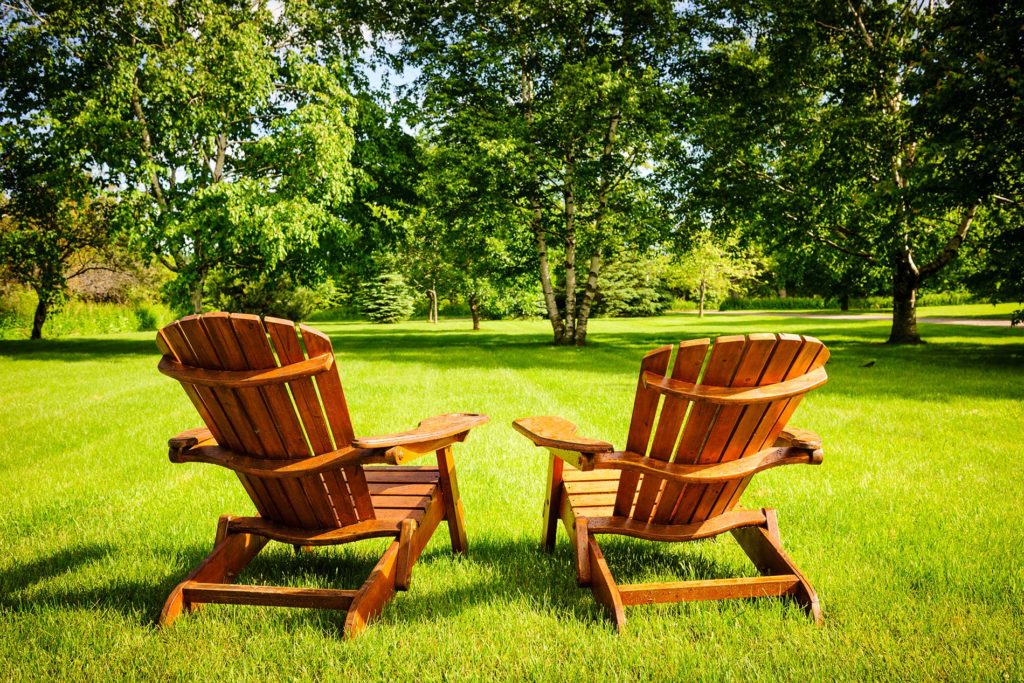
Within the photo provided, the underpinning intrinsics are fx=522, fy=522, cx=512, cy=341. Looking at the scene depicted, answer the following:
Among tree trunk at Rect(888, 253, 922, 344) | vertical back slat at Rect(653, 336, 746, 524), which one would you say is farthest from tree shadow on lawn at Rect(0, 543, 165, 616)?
tree trunk at Rect(888, 253, 922, 344)

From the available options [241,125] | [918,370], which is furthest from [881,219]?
[241,125]

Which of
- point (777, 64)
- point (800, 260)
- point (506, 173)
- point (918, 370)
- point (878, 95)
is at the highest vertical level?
point (777, 64)

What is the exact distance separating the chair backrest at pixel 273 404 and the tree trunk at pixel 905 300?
17596mm

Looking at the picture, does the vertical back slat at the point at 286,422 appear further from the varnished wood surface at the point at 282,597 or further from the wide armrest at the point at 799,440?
the wide armrest at the point at 799,440

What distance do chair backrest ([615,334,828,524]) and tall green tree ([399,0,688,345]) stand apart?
12912 millimetres

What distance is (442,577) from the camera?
8.86 ft

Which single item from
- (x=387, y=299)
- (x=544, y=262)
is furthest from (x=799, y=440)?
(x=387, y=299)

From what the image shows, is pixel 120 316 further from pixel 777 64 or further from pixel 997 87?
pixel 997 87

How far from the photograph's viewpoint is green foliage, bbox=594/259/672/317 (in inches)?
1698

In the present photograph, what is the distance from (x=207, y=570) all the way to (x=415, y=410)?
4.61m

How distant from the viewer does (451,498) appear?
2.86 meters

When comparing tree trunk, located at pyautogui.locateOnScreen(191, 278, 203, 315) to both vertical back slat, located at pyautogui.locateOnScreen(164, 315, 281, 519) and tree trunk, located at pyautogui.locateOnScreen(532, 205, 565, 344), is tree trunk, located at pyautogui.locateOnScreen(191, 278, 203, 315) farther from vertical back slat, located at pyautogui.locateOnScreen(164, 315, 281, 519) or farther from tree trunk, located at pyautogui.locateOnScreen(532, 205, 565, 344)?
vertical back slat, located at pyautogui.locateOnScreen(164, 315, 281, 519)

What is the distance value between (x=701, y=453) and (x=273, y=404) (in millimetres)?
1726

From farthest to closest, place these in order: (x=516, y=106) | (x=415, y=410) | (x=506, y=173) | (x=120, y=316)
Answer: (x=120, y=316) < (x=516, y=106) < (x=506, y=173) < (x=415, y=410)
